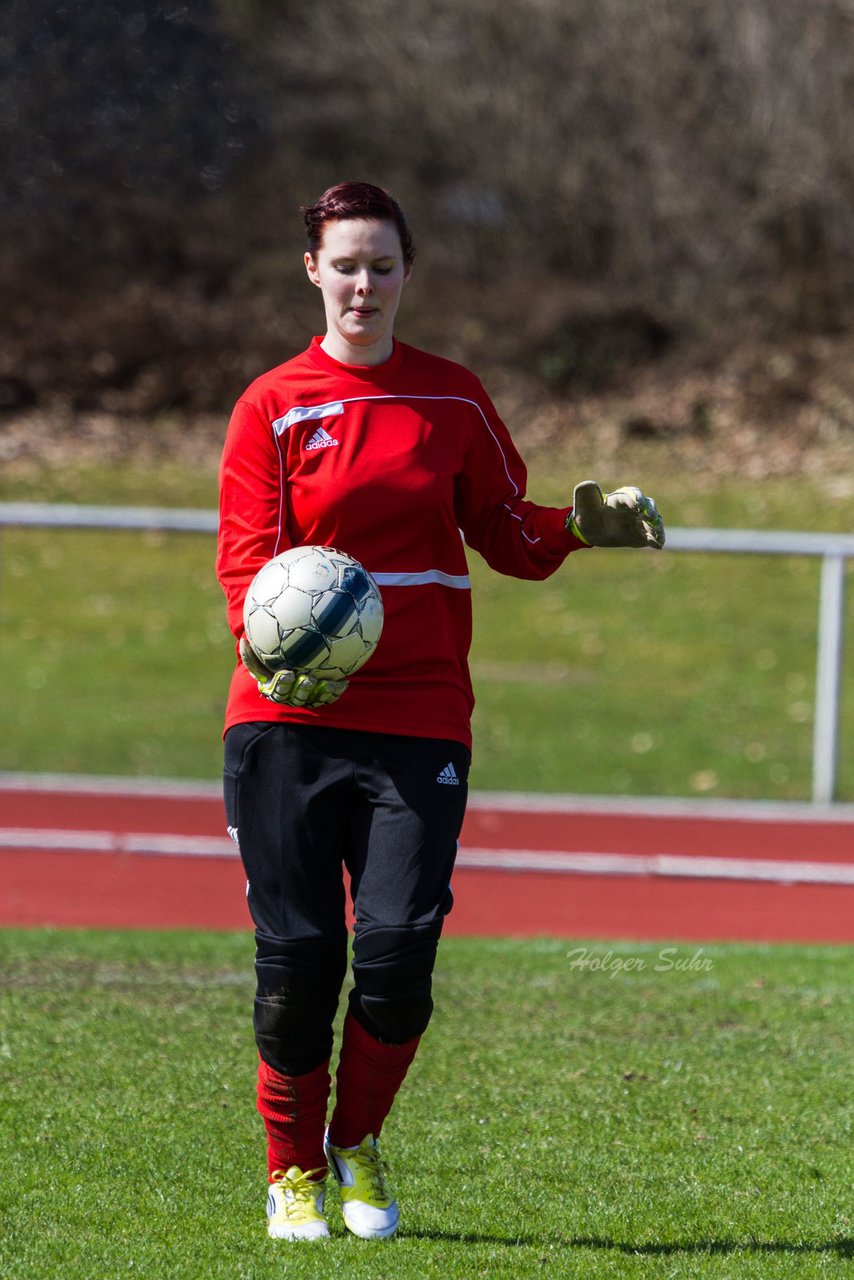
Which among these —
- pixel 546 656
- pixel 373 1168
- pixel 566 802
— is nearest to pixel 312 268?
pixel 373 1168

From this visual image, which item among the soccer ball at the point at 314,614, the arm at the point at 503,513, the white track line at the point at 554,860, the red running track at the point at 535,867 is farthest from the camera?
the white track line at the point at 554,860

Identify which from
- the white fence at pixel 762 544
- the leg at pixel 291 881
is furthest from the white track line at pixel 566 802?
the leg at pixel 291 881

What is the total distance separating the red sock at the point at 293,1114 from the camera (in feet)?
11.8

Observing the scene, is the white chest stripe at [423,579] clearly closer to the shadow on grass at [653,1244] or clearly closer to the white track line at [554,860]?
the shadow on grass at [653,1244]

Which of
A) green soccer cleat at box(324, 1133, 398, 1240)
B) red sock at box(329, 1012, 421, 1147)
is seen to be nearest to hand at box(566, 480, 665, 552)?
red sock at box(329, 1012, 421, 1147)

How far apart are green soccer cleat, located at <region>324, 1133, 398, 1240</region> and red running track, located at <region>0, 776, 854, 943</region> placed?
12.3ft

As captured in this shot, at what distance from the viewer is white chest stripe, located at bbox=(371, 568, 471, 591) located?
354 centimetres

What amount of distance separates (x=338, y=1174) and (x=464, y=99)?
2416cm

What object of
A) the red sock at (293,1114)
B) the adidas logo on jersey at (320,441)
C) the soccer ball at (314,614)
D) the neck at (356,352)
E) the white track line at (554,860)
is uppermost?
the neck at (356,352)

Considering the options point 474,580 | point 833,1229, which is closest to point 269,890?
point 833,1229

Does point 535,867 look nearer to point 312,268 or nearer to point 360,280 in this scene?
point 312,268

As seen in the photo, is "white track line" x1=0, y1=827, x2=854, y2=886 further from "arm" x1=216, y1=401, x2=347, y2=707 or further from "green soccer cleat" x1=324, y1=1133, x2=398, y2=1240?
"arm" x1=216, y1=401, x2=347, y2=707

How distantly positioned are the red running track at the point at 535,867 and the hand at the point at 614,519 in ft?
13.2

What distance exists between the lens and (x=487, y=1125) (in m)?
4.38
